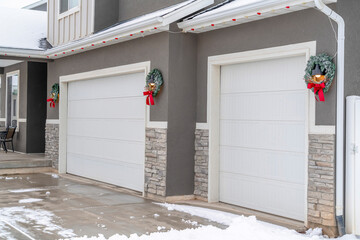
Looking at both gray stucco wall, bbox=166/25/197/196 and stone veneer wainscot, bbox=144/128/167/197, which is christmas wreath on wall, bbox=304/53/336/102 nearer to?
gray stucco wall, bbox=166/25/197/196

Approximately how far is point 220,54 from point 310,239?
355 cm

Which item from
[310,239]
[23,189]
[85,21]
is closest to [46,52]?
[85,21]

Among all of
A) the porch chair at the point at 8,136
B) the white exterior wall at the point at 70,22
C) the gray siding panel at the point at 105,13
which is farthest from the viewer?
the porch chair at the point at 8,136

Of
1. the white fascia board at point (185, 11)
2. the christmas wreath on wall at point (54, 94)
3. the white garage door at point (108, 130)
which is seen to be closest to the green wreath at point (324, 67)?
the white fascia board at point (185, 11)

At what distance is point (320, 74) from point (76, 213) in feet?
13.2

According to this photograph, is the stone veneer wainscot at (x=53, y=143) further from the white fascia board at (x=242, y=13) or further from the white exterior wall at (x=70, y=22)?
the white fascia board at (x=242, y=13)

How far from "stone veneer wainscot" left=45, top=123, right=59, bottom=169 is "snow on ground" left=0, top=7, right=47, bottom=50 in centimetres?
212

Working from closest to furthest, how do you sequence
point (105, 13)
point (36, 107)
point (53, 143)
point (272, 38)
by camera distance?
point (272, 38) → point (105, 13) → point (53, 143) → point (36, 107)

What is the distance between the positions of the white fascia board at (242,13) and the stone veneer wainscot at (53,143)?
5.68 meters

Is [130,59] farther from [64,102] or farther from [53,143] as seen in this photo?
[53,143]

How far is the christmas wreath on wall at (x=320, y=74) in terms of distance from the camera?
20.1 ft

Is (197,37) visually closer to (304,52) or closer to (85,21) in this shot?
(304,52)

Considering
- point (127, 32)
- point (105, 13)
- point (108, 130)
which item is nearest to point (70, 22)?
point (105, 13)

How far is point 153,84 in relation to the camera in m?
8.54
